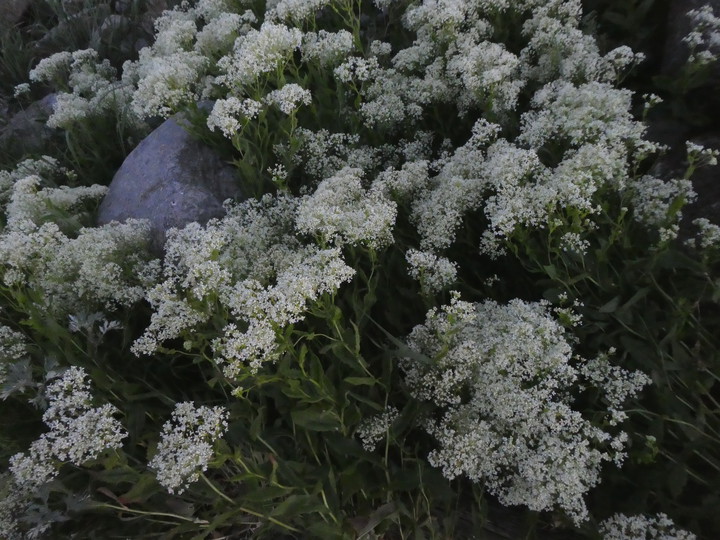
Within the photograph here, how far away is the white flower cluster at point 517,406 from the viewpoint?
205cm

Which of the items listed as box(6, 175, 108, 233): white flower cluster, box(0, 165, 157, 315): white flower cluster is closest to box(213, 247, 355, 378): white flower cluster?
box(0, 165, 157, 315): white flower cluster

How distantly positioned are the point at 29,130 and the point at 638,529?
6056 mm

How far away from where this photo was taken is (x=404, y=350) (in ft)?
7.55

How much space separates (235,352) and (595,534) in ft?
5.03

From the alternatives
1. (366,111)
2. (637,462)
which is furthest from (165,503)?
(366,111)

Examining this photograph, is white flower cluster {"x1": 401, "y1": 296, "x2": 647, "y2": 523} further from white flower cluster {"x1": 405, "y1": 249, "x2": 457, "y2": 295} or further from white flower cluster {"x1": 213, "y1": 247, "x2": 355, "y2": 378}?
white flower cluster {"x1": 213, "y1": 247, "x2": 355, "y2": 378}

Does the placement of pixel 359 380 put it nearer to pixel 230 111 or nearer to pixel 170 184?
pixel 230 111

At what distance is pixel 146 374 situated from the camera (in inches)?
116

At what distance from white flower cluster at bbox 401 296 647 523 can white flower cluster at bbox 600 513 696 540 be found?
0.13 m

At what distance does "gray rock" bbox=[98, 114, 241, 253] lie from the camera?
3.62 m

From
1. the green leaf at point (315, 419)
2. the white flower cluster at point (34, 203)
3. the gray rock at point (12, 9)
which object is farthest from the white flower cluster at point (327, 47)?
the gray rock at point (12, 9)

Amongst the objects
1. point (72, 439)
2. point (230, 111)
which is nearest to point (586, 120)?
point (230, 111)

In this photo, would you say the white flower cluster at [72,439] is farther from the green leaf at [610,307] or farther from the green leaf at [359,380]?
the green leaf at [610,307]

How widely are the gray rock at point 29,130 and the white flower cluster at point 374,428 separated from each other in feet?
13.9
